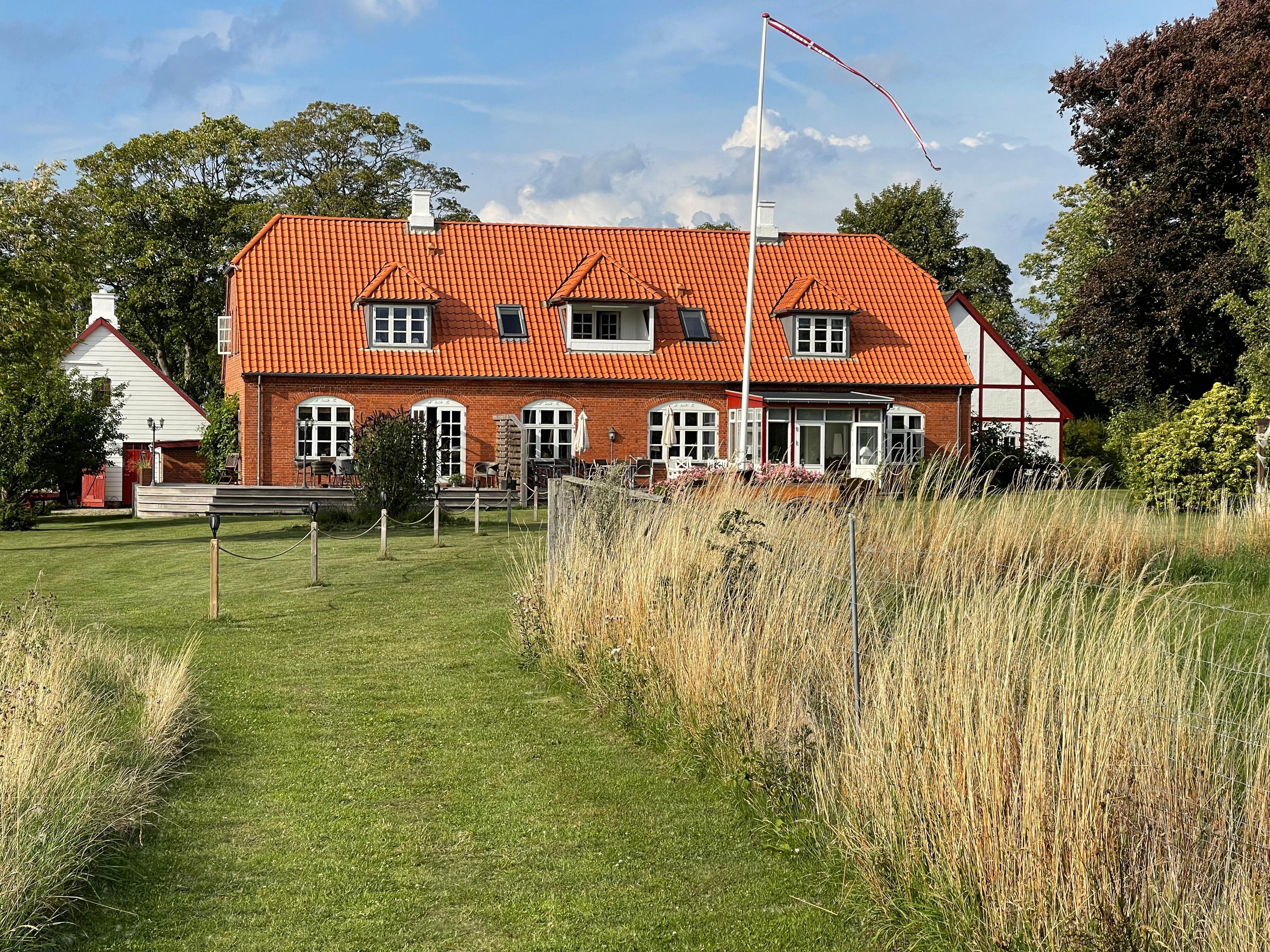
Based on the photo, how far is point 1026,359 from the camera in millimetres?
57688

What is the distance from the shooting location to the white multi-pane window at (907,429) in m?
38.4

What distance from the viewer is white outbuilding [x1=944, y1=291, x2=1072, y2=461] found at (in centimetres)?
4766

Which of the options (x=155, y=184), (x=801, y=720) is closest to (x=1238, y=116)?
(x=801, y=720)

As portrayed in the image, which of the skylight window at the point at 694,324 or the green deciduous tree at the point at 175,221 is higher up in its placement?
the green deciduous tree at the point at 175,221

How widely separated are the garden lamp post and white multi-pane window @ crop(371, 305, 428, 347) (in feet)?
41.0

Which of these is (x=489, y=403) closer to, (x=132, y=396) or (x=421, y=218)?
(x=421, y=218)

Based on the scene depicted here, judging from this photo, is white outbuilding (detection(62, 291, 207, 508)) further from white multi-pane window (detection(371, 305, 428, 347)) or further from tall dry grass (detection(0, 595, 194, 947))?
tall dry grass (detection(0, 595, 194, 947))

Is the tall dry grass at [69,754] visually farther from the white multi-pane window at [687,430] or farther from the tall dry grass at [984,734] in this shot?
the white multi-pane window at [687,430]

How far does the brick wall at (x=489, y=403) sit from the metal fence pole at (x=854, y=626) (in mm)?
29833

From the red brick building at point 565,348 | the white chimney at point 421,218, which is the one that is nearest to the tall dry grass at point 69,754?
the red brick building at point 565,348

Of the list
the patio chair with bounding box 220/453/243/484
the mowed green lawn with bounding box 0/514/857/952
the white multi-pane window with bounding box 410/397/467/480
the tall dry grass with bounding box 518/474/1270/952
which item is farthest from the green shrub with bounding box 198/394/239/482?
the tall dry grass with bounding box 518/474/1270/952

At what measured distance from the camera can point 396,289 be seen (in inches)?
1435

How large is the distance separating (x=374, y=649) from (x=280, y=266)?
2778 centimetres

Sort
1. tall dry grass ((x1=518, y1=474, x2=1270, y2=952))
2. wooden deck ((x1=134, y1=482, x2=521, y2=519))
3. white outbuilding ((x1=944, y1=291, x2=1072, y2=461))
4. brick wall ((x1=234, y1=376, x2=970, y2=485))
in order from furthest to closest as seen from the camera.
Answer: white outbuilding ((x1=944, y1=291, x2=1072, y2=461)), brick wall ((x1=234, y1=376, x2=970, y2=485)), wooden deck ((x1=134, y1=482, x2=521, y2=519)), tall dry grass ((x1=518, y1=474, x2=1270, y2=952))
